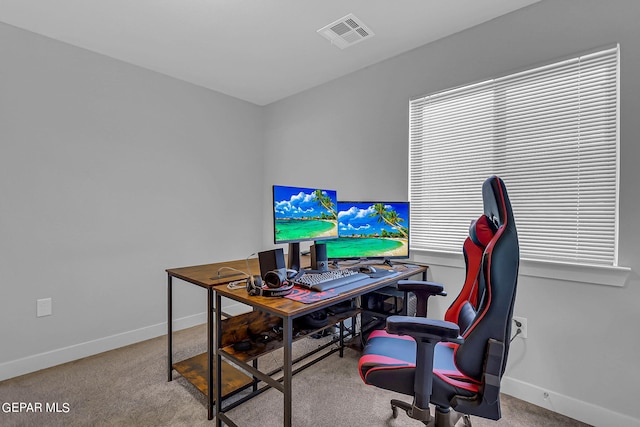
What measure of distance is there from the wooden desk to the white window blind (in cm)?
66

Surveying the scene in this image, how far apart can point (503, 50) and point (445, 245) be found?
142 cm

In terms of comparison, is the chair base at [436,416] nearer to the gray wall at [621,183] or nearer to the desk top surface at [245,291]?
the desk top surface at [245,291]

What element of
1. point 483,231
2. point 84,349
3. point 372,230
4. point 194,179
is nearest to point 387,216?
point 372,230

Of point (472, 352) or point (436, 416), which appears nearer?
point (472, 352)

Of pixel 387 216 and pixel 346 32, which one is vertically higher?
pixel 346 32

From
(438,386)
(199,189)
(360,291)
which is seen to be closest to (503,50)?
(360,291)

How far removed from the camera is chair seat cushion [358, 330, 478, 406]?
1141 mm

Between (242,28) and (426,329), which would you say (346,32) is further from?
(426,329)

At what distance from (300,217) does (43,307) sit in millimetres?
Answer: 2251

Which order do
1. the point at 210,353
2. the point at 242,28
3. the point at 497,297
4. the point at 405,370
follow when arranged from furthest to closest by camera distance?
1. the point at 242,28
2. the point at 210,353
3. the point at 405,370
4. the point at 497,297

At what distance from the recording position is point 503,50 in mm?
2008

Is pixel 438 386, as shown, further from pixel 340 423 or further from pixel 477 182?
pixel 477 182

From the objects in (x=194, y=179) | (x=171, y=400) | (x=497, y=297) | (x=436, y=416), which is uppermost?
(x=194, y=179)

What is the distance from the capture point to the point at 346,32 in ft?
7.30
